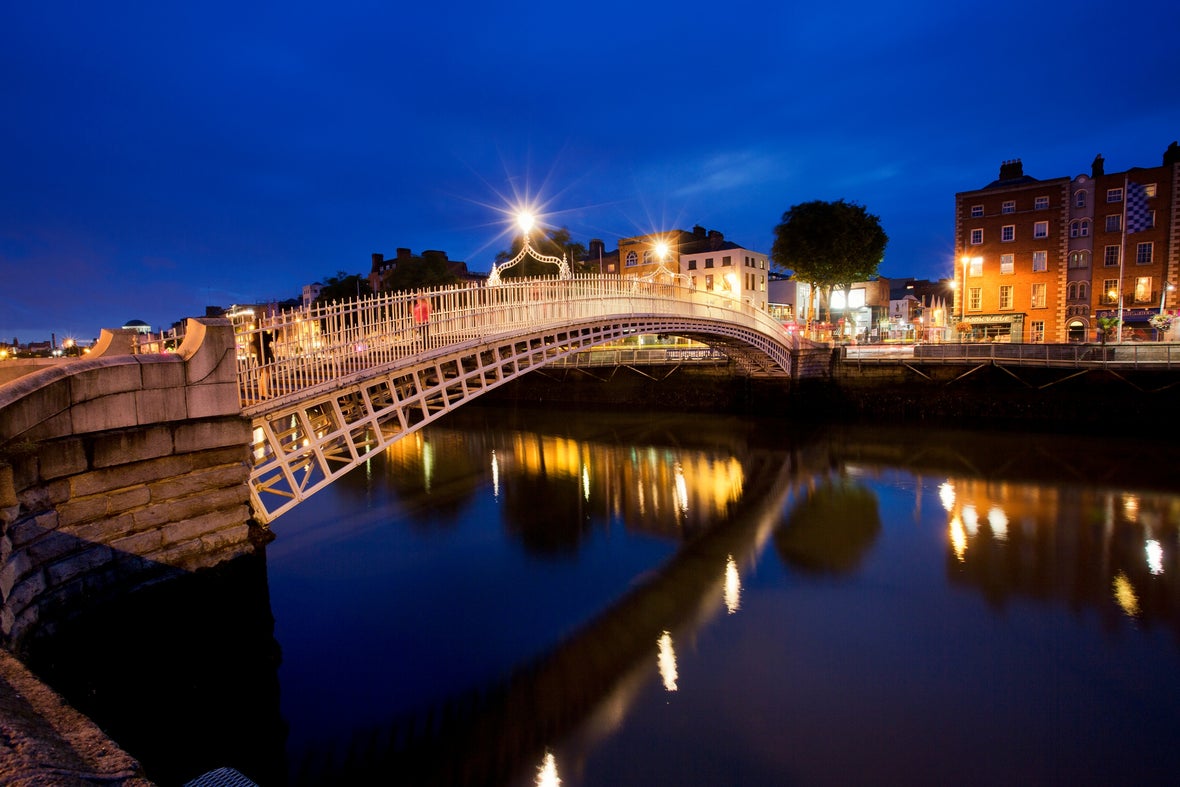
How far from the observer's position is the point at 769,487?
1770cm

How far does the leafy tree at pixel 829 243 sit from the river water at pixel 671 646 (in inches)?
862

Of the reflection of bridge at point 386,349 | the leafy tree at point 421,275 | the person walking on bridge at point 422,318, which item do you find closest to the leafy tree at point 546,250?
the leafy tree at point 421,275

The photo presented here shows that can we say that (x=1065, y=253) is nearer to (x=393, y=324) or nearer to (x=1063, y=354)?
(x=1063, y=354)

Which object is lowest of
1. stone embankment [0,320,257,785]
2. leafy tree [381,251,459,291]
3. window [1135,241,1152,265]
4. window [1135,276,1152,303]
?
stone embankment [0,320,257,785]

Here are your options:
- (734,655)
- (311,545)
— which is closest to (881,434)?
(734,655)

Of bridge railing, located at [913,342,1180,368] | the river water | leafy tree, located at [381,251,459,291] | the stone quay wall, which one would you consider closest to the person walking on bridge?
the stone quay wall

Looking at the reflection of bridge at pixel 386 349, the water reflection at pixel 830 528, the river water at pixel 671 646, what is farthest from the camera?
the water reflection at pixel 830 528

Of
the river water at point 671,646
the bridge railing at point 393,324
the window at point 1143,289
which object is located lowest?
the river water at point 671,646

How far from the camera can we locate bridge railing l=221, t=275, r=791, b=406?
888 cm

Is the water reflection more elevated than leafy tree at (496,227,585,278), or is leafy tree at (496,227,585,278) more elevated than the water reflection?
leafy tree at (496,227,585,278)

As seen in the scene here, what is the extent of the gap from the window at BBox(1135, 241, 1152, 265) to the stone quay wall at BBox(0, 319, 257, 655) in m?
45.4

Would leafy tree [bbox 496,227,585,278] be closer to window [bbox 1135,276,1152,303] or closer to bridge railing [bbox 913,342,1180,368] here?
bridge railing [bbox 913,342,1180,368]

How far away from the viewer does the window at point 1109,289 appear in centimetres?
3562

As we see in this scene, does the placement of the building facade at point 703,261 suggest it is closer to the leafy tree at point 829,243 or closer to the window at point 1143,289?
the leafy tree at point 829,243
